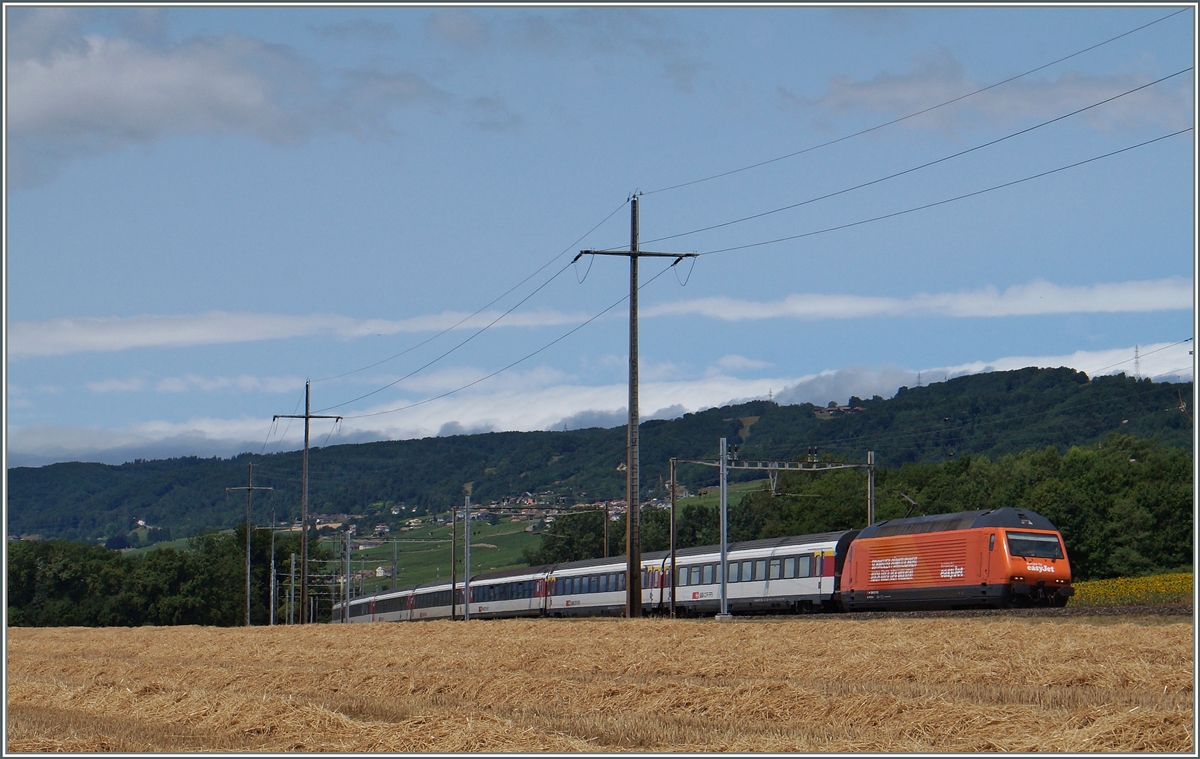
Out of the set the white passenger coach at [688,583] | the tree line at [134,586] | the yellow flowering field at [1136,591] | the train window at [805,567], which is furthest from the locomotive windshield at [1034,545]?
the tree line at [134,586]

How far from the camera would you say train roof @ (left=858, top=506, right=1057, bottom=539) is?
45.9m

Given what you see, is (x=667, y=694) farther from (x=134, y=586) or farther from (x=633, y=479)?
(x=134, y=586)

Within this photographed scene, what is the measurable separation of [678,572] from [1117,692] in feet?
153

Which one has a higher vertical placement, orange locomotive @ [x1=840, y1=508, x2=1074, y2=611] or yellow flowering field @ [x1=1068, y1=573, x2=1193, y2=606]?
orange locomotive @ [x1=840, y1=508, x2=1074, y2=611]

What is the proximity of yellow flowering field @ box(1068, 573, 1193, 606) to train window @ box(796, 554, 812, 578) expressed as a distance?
10.8 meters

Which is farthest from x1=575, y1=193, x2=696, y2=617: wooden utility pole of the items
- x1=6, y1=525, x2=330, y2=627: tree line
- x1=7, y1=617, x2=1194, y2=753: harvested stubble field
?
x1=6, y1=525, x2=330, y2=627: tree line

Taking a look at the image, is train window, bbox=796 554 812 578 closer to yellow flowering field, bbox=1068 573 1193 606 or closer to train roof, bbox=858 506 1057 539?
train roof, bbox=858 506 1057 539

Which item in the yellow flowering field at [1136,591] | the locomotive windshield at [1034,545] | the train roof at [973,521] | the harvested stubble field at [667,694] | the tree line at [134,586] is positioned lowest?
the tree line at [134,586]

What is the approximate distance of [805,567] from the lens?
Result: 55.7 m

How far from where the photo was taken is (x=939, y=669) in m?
21.2

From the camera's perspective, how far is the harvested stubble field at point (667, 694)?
14.4 m

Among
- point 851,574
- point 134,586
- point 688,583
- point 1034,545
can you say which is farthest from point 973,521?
point 134,586

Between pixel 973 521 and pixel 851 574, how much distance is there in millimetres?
7086

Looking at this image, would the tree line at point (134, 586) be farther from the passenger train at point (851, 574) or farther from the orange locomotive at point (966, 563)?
the orange locomotive at point (966, 563)
